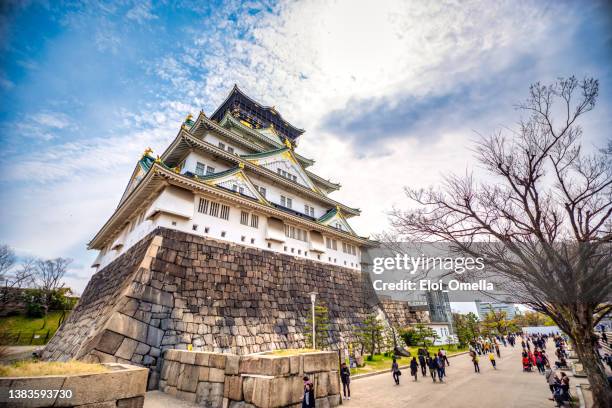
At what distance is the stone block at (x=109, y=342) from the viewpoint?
27.2 ft

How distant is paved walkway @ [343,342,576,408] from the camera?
28.5 feet

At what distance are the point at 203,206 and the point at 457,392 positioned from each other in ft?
46.7

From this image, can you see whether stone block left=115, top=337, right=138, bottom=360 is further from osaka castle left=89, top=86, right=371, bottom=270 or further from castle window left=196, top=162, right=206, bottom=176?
castle window left=196, top=162, right=206, bottom=176

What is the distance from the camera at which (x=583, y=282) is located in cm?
644

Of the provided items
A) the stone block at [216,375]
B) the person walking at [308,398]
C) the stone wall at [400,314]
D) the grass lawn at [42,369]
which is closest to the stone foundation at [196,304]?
the stone block at [216,375]

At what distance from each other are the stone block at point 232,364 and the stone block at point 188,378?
138 cm

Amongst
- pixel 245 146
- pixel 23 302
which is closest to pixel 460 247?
pixel 245 146

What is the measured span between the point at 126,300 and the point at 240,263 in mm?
5459

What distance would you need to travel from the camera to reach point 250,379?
635 centimetres

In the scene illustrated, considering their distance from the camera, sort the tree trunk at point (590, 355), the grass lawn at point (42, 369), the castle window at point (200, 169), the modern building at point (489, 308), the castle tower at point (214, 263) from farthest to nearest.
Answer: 1. the modern building at point (489, 308)
2. the castle window at point (200, 169)
3. the castle tower at point (214, 263)
4. the tree trunk at point (590, 355)
5. the grass lawn at point (42, 369)

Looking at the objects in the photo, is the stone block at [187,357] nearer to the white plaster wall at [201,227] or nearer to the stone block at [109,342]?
the stone block at [109,342]

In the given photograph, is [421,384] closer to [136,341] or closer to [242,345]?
[242,345]

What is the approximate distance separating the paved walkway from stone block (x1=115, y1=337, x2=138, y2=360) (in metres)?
7.48

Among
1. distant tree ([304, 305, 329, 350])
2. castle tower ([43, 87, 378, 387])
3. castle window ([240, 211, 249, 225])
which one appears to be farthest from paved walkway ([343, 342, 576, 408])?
castle window ([240, 211, 249, 225])
